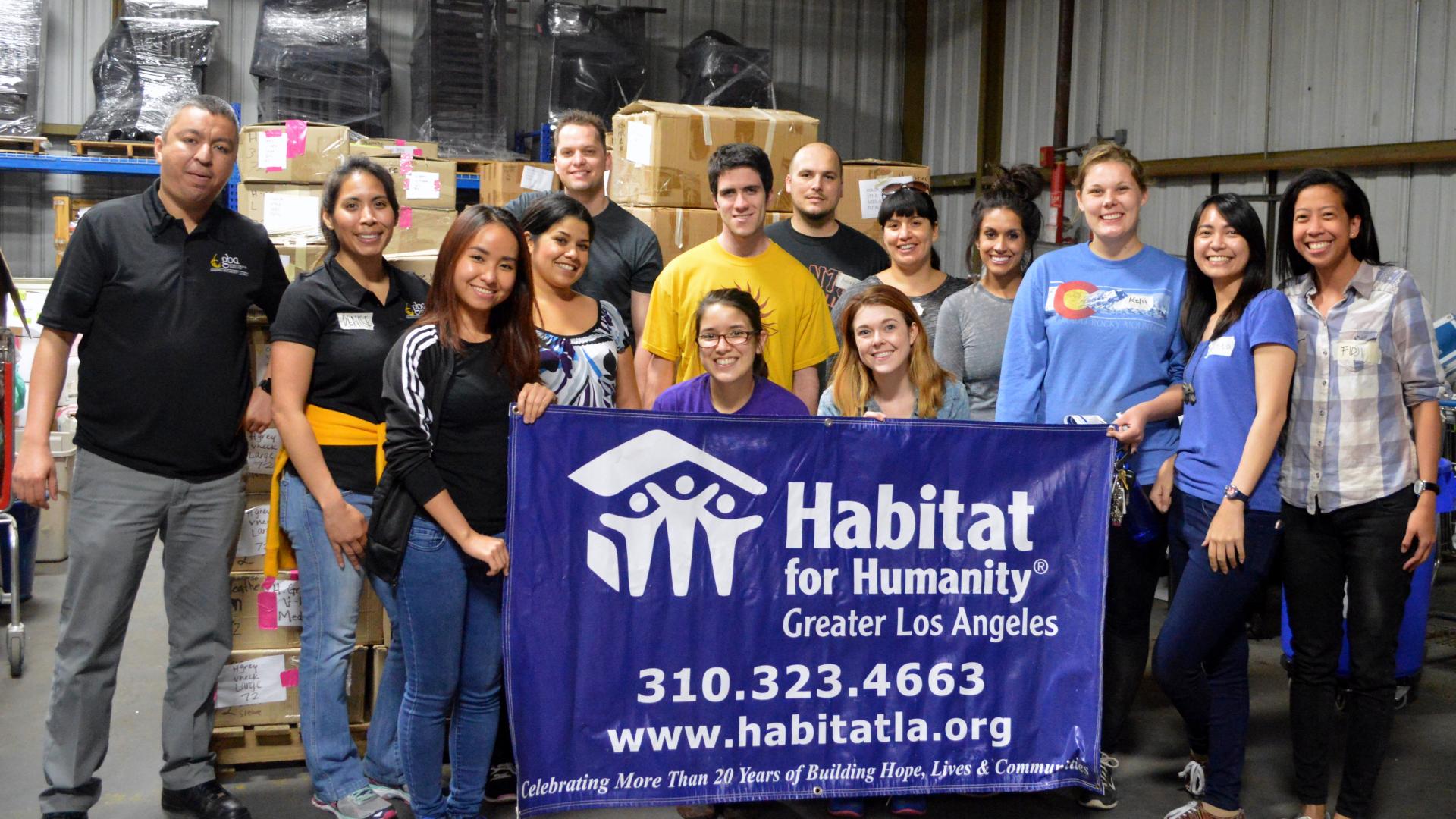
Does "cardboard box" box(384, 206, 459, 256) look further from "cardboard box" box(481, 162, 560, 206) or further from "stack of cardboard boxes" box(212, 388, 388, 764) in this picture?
"stack of cardboard boxes" box(212, 388, 388, 764)

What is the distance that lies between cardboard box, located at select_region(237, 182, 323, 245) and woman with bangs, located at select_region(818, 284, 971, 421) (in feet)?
13.3

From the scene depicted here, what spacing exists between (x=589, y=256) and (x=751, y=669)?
→ 1.51 metres

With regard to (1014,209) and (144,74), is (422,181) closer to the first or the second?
(144,74)

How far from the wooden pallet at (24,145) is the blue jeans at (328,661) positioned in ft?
23.8

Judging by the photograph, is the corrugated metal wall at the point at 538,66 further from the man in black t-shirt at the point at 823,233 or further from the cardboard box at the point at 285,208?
the man in black t-shirt at the point at 823,233

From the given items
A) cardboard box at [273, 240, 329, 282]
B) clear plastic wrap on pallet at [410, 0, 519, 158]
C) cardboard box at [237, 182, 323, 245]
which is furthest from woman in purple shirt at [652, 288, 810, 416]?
clear plastic wrap on pallet at [410, 0, 519, 158]

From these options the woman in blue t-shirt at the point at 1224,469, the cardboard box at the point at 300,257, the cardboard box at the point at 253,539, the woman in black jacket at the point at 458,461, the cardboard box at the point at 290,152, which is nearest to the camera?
the woman in black jacket at the point at 458,461

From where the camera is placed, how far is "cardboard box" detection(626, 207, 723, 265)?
5.29m

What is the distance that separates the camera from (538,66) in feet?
33.1

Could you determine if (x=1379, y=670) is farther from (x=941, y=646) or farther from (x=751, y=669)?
(x=751, y=669)

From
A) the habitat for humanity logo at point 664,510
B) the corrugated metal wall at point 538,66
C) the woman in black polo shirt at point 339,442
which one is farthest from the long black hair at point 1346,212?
the corrugated metal wall at point 538,66

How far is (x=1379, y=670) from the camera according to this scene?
9.89 ft

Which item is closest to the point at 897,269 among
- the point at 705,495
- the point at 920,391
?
the point at 920,391

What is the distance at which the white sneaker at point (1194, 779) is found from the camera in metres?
3.45
